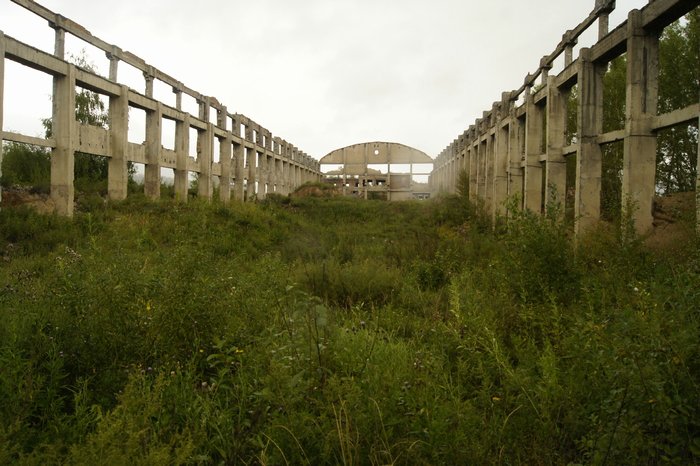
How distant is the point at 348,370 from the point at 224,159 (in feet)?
63.8

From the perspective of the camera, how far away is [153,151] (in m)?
15.7

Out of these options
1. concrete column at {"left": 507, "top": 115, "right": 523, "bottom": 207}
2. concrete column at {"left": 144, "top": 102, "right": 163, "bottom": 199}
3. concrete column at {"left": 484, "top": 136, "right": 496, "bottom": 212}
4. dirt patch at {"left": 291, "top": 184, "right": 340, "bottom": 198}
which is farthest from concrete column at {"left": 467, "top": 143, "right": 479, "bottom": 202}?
concrete column at {"left": 144, "top": 102, "right": 163, "bottom": 199}

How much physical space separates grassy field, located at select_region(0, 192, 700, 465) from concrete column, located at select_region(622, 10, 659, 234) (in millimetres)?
1160

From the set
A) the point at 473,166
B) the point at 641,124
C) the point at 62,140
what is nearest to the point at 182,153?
the point at 62,140

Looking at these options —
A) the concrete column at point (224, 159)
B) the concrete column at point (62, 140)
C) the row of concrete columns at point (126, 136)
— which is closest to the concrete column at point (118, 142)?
the row of concrete columns at point (126, 136)

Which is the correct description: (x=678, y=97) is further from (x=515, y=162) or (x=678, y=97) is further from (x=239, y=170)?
(x=239, y=170)

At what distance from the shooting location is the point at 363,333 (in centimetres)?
439

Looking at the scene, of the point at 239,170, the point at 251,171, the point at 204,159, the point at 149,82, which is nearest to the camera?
the point at 149,82

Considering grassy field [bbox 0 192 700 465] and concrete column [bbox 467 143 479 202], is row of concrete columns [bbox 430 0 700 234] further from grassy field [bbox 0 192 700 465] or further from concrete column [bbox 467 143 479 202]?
concrete column [bbox 467 143 479 202]

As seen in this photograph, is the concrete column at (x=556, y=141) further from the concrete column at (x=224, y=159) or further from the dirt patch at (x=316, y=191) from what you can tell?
the dirt patch at (x=316, y=191)

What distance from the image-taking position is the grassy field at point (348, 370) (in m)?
2.55

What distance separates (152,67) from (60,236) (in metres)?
7.50

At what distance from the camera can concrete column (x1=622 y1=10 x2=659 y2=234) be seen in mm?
7133

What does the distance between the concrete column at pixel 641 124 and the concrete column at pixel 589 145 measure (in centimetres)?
140
